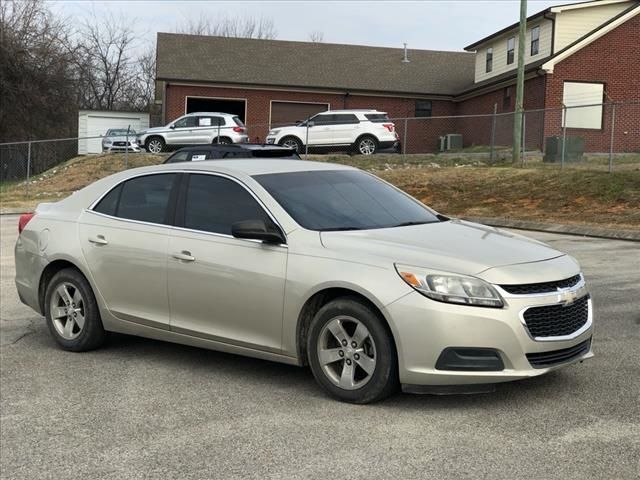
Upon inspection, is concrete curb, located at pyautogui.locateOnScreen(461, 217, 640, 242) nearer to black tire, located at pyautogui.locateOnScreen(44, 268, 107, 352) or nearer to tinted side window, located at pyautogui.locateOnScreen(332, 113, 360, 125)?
black tire, located at pyautogui.locateOnScreen(44, 268, 107, 352)

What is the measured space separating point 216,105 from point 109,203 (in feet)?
106

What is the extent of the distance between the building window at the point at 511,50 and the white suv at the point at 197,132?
13.0 meters

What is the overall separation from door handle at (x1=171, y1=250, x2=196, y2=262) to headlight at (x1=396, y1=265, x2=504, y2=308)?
1.73 meters

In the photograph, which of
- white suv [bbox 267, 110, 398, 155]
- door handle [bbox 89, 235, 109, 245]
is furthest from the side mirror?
white suv [bbox 267, 110, 398, 155]

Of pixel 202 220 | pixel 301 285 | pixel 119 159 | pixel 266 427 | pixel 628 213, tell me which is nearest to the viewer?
pixel 266 427

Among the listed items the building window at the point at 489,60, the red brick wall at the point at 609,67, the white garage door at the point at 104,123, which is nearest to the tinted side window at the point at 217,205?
the red brick wall at the point at 609,67

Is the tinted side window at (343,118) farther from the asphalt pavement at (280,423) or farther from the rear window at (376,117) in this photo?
the asphalt pavement at (280,423)

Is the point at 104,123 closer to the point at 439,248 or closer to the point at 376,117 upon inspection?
the point at 376,117

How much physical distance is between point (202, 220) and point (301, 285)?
1.14 metres

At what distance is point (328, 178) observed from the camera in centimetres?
578

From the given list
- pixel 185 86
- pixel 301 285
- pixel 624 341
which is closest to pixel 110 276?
pixel 301 285

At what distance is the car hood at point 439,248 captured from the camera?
449 cm

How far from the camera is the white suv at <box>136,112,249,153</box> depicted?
27328 millimetres

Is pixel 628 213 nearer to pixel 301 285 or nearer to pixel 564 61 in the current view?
pixel 301 285
